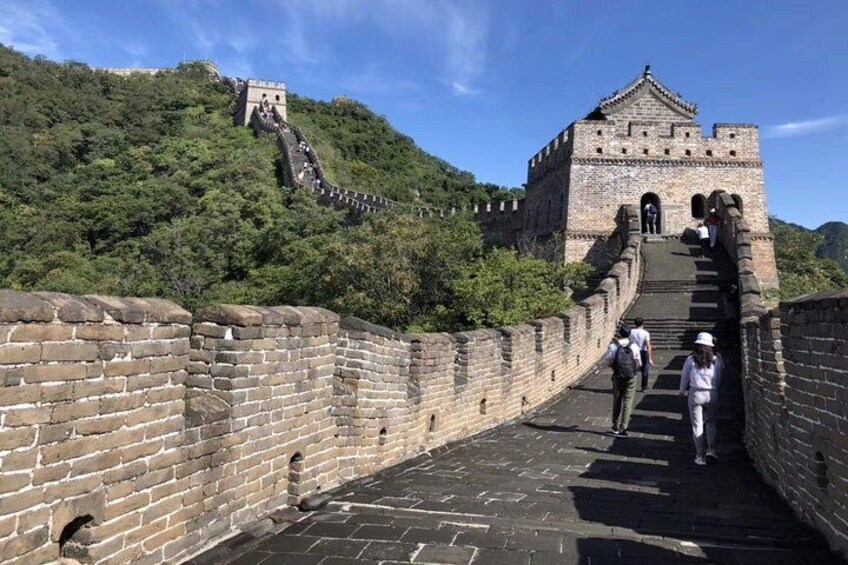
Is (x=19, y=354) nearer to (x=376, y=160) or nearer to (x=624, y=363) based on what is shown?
(x=624, y=363)

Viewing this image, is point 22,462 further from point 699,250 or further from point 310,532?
point 699,250

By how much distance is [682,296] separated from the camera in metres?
18.5

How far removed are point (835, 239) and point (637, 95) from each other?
8461 centimetres

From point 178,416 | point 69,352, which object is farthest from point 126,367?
point 178,416

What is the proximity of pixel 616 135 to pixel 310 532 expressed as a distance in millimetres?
24417

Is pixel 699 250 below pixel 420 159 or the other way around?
below

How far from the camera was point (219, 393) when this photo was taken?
4.25 m

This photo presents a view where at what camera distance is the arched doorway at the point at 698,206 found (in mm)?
25688

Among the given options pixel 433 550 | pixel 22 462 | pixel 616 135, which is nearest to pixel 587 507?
pixel 433 550

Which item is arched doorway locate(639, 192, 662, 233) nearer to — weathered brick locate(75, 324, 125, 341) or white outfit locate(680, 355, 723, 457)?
white outfit locate(680, 355, 723, 457)

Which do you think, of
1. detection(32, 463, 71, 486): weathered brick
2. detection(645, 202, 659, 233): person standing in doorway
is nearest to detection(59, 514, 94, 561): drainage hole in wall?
detection(32, 463, 71, 486): weathered brick

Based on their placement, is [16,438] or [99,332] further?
[99,332]

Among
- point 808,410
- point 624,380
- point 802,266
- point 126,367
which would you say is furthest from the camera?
point 802,266

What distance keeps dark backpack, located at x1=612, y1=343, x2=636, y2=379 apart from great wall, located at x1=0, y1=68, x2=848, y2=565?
141 cm
